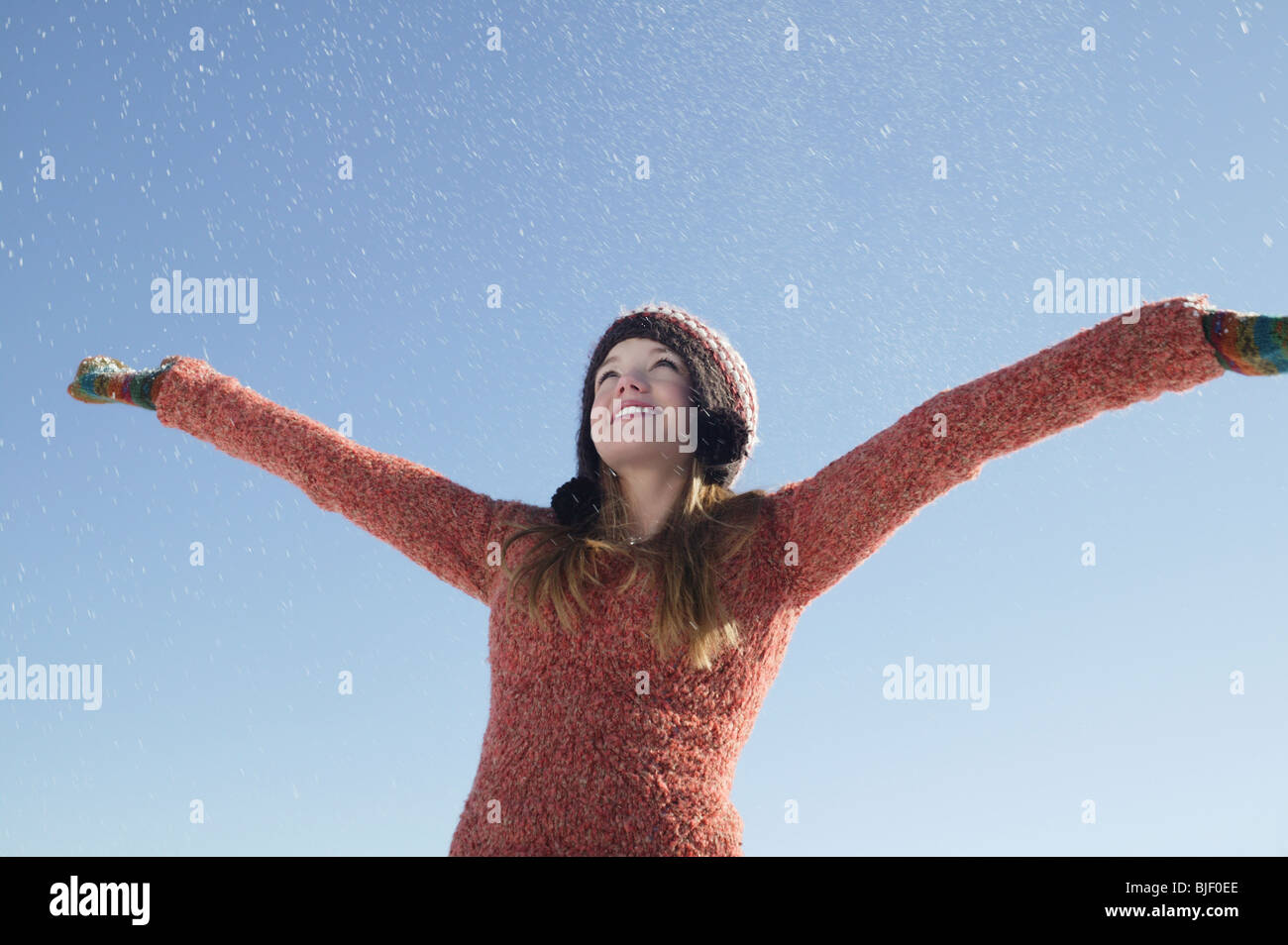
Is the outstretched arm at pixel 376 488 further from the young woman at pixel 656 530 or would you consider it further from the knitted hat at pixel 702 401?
the knitted hat at pixel 702 401

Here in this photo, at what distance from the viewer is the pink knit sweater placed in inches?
93.1

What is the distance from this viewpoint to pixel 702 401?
3102 mm

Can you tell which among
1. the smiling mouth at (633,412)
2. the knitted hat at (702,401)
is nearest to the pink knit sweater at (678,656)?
the knitted hat at (702,401)

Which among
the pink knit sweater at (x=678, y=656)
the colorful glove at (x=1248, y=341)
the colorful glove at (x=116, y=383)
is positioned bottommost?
the pink knit sweater at (x=678, y=656)

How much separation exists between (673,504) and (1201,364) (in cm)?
140

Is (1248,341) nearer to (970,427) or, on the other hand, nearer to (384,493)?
(970,427)

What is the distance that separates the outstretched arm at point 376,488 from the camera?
314 centimetres

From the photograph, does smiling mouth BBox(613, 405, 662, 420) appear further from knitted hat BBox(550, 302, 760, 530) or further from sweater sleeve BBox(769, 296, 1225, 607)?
sweater sleeve BBox(769, 296, 1225, 607)

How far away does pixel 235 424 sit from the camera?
131 inches

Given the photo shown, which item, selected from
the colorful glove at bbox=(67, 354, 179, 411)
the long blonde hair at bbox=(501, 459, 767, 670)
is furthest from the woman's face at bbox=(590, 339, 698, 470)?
the colorful glove at bbox=(67, 354, 179, 411)

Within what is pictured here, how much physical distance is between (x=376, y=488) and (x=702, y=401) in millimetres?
955
